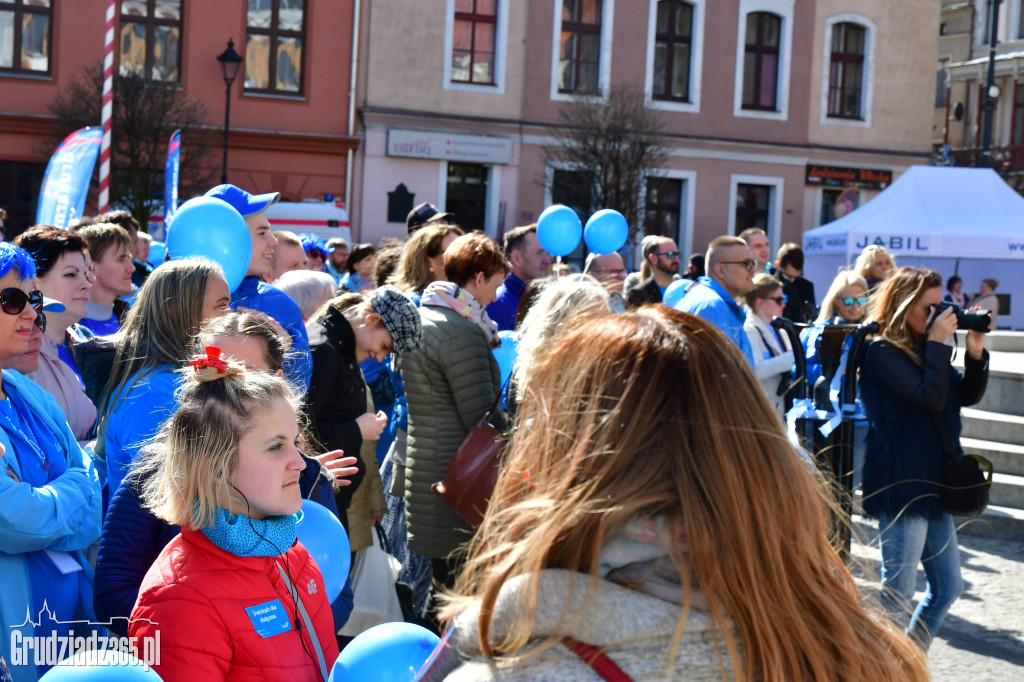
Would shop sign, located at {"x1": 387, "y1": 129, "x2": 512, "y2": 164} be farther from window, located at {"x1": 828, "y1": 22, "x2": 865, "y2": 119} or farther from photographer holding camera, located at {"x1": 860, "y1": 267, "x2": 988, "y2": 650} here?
photographer holding camera, located at {"x1": 860, "y1": 267, "x2": 988, "y2": 650}

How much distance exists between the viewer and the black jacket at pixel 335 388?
13.3ft

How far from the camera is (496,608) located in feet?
4.17

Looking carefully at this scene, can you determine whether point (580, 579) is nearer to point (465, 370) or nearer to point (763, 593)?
point (763, 593)

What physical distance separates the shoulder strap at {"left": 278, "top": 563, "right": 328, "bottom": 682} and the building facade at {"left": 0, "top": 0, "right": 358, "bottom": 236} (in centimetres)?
1992

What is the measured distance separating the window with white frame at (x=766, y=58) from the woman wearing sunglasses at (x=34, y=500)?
2491 centimetres

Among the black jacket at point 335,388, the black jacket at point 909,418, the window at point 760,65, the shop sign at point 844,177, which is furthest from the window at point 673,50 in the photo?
the black jacket at point 335,388

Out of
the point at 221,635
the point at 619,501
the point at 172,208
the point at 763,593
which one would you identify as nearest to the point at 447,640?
the point at 619,501

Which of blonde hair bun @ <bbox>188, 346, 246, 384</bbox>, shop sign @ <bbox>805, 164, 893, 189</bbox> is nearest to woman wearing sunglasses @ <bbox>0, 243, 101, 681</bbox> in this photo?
blonde hair bun @ <bbox>188, 346, 246, 384</bbox>

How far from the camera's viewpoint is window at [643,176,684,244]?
2555 centimetres

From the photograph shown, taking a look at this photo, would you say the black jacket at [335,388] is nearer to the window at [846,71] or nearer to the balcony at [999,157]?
the window at [846,71]

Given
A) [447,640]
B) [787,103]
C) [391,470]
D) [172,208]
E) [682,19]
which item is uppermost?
[682,19]

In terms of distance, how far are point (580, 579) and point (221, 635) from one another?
1198mm

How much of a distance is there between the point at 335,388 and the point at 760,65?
24.4 m

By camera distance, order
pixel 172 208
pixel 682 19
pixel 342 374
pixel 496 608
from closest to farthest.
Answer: pixel 496 608, pixel 342 374, pixel 172 208, pixel 682 19
